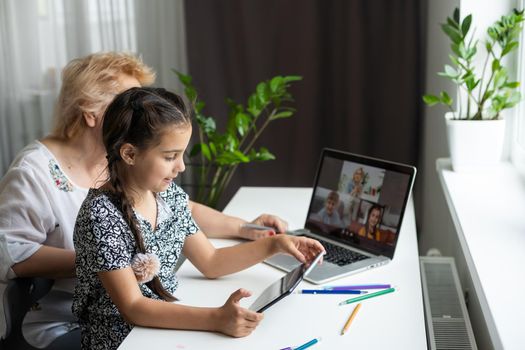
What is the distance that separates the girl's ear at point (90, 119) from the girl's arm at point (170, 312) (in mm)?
596

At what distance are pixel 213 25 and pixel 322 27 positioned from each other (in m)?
0.50

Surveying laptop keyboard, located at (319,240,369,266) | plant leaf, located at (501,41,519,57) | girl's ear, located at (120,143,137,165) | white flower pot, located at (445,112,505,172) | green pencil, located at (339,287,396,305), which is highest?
plant leaf, located at (501,41,519,57)

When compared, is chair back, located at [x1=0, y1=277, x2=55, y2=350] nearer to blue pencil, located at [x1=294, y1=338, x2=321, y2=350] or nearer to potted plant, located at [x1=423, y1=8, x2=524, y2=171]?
blue pencil, located at [x1=294, y1=338, x2=321, y2=350]

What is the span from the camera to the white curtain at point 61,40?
10.6 feet

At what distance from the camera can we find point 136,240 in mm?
1441

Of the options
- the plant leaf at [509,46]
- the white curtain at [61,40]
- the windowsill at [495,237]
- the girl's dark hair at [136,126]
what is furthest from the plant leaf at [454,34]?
the white curtain at [61,40]

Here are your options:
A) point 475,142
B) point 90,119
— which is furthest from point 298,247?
point 475,142

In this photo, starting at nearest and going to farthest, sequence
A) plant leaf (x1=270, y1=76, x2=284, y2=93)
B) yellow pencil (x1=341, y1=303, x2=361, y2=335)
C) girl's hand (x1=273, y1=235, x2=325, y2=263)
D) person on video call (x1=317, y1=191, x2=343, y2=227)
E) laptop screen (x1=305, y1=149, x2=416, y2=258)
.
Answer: yellow pencil (x1=341, y1=303, x2=361, y2=335) → girl's hand (x1=273, y1=235, x2=325, y2=263) → laptop screen (x1=305, y1=149, x2=416, y2=258) → person on video call (x1=317, y1=191, x2=343, y2=227) → plant leaf (x1=270, y1=76, x2=284, y2=93)

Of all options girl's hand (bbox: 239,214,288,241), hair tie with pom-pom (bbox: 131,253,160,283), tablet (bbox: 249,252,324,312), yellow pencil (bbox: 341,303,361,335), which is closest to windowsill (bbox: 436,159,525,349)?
yellow pencil (bbox: 341,303,361,335)

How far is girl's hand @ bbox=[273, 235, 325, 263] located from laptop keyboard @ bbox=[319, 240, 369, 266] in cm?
12

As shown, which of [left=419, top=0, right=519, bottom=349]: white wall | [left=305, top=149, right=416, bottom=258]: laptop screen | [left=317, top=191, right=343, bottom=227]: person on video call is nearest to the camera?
[left=305, top=149, right=416, bottom=258]: laptop screen

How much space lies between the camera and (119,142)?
4.66 feet

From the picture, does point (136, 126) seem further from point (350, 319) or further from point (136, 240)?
point (350, 319)

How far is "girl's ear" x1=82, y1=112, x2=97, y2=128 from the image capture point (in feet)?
6.07
